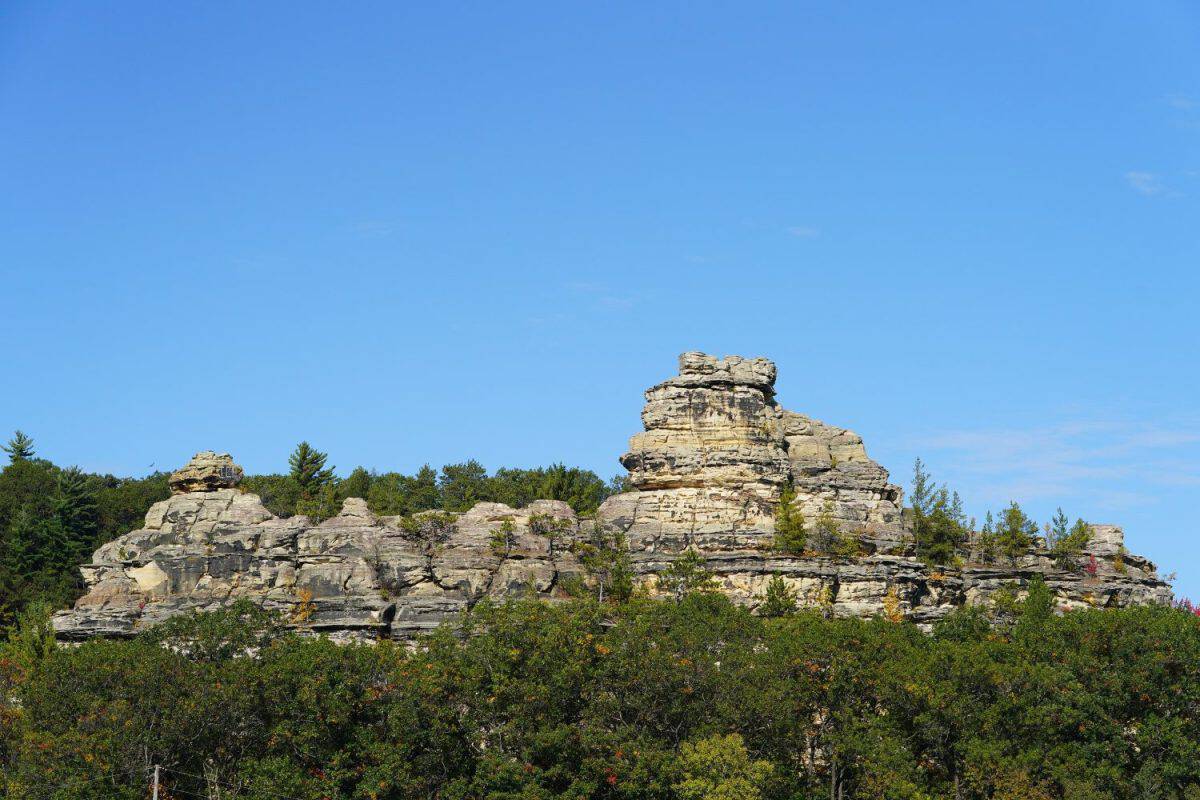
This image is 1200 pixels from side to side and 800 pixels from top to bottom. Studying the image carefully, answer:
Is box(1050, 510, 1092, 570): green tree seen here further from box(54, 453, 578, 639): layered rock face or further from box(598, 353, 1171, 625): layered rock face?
box(54, 453, 578, 639): layered rock face

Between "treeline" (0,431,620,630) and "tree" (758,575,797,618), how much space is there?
15038 millimetres

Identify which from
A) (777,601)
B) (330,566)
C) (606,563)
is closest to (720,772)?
(777,601)

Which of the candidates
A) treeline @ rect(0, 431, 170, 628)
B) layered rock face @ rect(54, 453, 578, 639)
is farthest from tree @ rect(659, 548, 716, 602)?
treeline @ rect(0, 431, 170, 628)

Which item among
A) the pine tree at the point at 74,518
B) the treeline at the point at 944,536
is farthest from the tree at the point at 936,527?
the pine tree at the point at 74,518

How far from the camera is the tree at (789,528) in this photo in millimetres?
81625

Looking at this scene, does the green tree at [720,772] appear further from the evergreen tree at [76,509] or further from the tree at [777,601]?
the evergreen tree at [76,509]

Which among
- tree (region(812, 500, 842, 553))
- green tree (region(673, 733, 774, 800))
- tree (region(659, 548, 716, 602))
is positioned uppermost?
tree (region(812, 500, 842, 553))

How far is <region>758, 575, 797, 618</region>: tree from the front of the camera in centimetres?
7712

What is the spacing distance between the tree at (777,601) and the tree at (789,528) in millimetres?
3435

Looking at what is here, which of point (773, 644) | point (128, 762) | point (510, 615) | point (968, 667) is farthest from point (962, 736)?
point (128, 762)

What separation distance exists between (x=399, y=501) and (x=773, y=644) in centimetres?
3689

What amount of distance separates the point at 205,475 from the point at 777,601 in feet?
101

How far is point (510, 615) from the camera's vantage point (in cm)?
6431

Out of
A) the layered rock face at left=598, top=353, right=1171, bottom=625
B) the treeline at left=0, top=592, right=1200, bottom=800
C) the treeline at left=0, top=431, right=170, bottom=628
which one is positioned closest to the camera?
the treeline at left=0, top=592, right=1200, bottom=800
